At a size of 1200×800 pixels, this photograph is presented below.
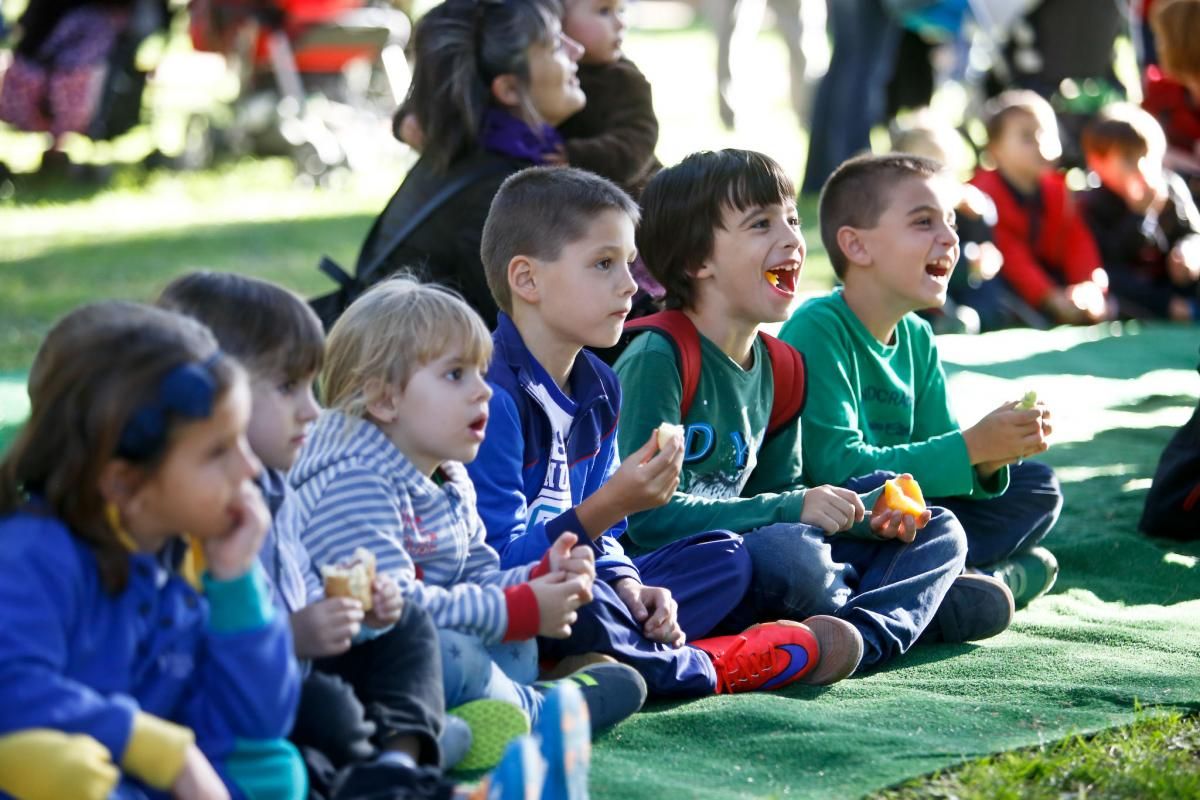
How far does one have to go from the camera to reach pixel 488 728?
2.72m

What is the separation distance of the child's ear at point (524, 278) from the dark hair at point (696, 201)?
493 mm

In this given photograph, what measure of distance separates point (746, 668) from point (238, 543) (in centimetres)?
129

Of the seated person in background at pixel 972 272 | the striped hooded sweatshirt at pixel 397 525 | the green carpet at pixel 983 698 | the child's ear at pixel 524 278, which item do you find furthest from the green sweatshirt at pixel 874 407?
the seated person in background at pixel 972 272

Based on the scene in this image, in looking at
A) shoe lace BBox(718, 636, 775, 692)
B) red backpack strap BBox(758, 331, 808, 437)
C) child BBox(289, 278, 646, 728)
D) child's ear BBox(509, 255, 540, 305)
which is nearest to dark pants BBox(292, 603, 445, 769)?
child BBox(289, 278, 646, 728)

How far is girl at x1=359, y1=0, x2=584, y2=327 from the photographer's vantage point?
441cm

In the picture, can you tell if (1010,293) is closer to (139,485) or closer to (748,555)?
(748,555)

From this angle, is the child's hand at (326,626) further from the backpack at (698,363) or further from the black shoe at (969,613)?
the black shoe at (969,613)

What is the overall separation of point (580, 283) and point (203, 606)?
1.24 meters

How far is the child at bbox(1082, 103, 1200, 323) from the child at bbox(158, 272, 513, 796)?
5800 mm

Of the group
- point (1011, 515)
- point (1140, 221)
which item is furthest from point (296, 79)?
point (1011, 515)

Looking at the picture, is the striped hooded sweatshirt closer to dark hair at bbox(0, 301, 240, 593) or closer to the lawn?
the lawn

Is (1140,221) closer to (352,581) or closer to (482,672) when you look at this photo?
(482,672)


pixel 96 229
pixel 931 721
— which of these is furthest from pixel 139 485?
pixel 96 229

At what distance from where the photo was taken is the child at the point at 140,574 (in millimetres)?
2064
